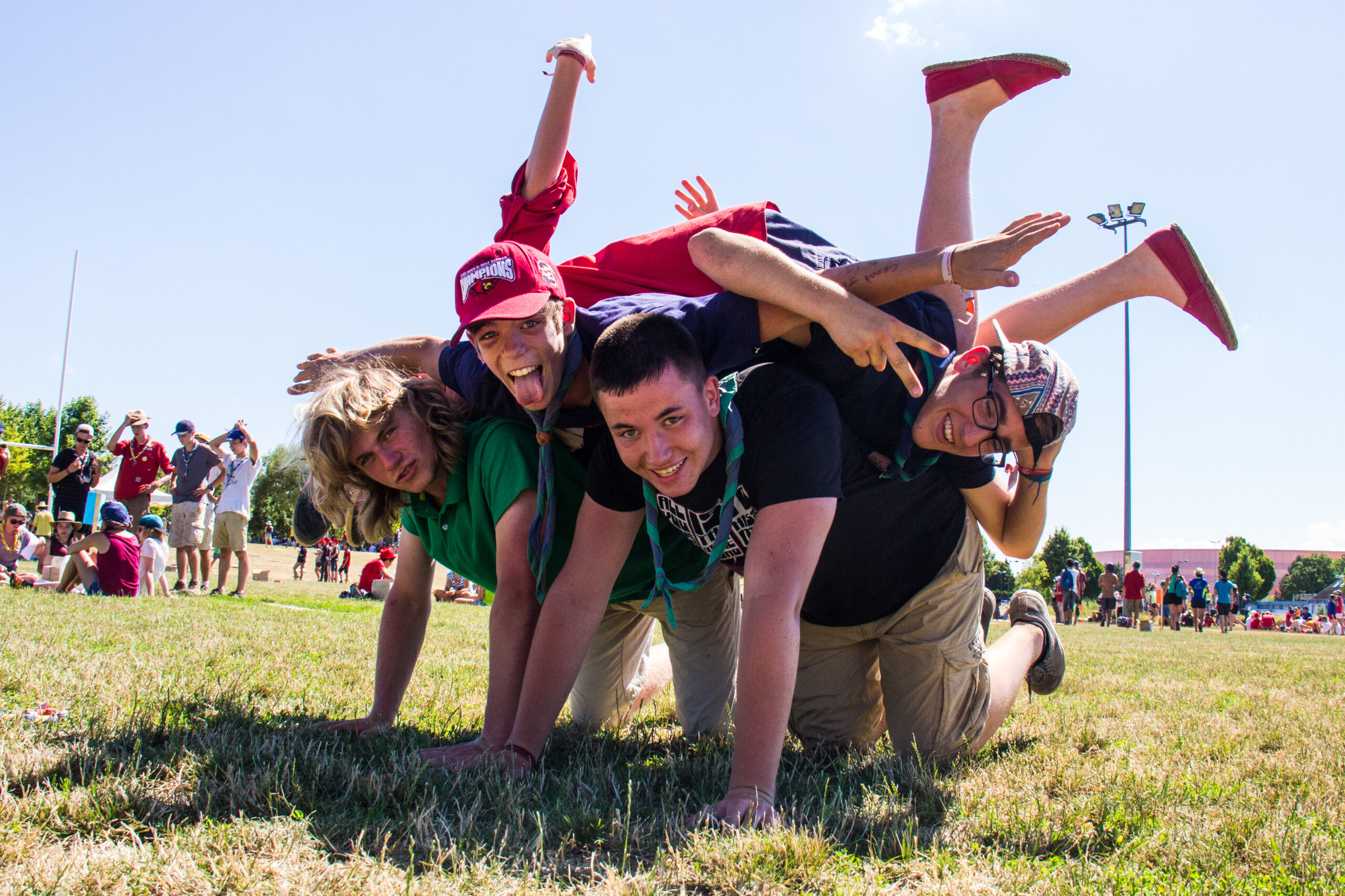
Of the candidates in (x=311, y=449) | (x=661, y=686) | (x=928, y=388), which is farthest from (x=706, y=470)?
(x=661, y=686)

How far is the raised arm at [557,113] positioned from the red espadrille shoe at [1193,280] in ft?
8.62

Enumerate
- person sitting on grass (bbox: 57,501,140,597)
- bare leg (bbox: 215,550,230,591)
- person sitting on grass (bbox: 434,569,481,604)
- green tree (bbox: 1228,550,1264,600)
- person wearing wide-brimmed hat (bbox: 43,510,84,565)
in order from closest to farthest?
person sitting on grass (bbox: 57,501,140,597) → bare leg (bbox: 215,550,230,591) → person wearing wide-brimmed hat (bbox: 43,510,84,565) → person sitting on grass (bbox: 434,569,481,604) → green tree (bbox: 1228,550,1264,600)

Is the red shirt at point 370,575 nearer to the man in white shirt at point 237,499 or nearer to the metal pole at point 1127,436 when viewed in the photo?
the man in white shirt at point 237,499

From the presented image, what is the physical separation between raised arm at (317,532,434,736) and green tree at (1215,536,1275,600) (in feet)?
350

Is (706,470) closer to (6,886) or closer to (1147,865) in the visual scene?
(1147,865)

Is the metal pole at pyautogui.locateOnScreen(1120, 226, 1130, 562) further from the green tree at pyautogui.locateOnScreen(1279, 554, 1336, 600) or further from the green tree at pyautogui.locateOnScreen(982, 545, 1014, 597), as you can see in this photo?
the green tree at pyautogui.locateOnScreen(1279, 554, 1336, 600)

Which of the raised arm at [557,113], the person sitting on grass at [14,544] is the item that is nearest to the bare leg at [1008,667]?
the raised arm at [557,113]

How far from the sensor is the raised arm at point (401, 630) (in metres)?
3.30

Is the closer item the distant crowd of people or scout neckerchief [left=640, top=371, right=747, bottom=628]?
scout neckerchief [left=640, top=371, right=747, bottom=628]

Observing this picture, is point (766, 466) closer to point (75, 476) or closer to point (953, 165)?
point (953, 165)

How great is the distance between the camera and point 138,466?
11.2 m

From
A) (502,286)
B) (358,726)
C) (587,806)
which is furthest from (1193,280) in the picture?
(358,726)

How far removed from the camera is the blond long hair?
3021 mm

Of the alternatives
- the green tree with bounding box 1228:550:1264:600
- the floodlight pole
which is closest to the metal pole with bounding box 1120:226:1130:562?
the floodlight pole
